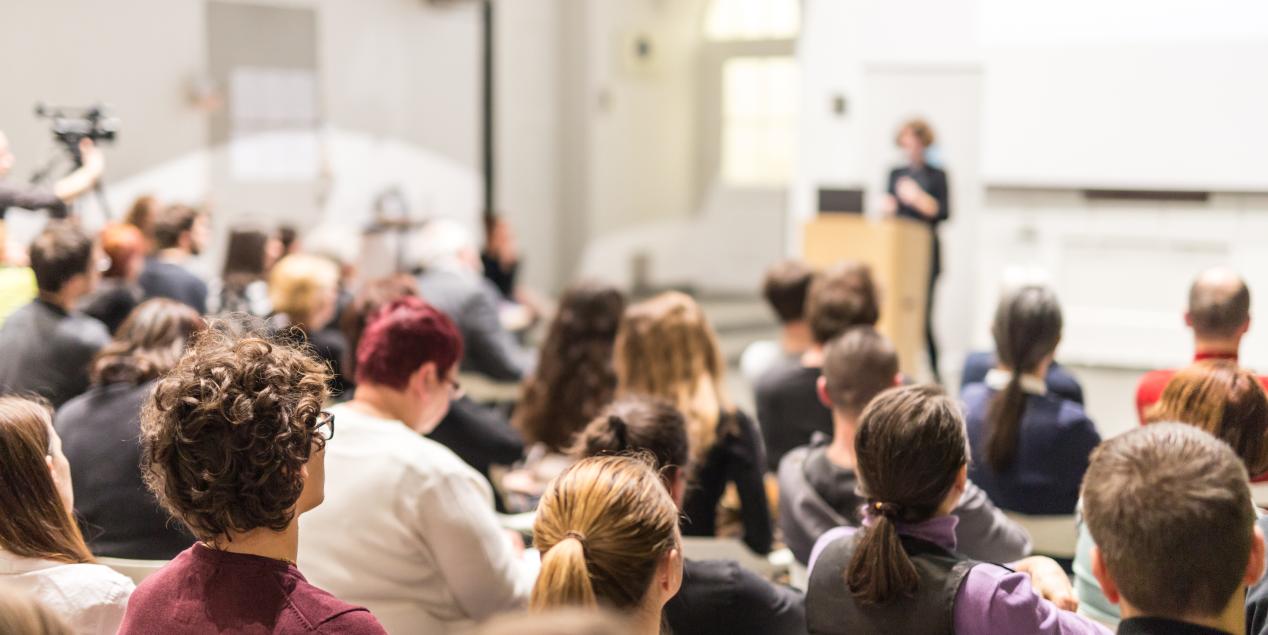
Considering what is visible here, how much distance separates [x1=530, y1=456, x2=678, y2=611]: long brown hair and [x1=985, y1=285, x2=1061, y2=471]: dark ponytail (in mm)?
1509

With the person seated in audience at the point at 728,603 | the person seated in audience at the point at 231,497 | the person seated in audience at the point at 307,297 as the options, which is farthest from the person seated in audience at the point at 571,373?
the person seated in audience at the point at 231,497

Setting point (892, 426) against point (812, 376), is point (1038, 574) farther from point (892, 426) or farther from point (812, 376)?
point (812, 376)

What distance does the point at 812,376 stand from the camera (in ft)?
11.6

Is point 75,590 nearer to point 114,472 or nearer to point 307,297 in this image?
point 114,472

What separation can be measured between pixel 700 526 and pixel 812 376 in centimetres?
71

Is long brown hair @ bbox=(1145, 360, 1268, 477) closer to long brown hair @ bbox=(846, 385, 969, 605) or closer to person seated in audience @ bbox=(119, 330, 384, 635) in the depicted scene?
long brown hair @ bbox=(846, 385, 969, 605)

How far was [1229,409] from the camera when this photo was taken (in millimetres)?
2268

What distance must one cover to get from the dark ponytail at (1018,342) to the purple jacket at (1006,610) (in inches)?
43.7

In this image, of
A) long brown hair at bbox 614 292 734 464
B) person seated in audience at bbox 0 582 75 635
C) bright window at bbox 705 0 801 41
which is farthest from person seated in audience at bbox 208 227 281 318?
bright window at bbox 705 0 801 41

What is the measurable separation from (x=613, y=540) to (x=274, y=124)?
7506 millimetres

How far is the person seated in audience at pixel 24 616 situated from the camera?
925 millimetres

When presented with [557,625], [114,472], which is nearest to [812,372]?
[114,472]

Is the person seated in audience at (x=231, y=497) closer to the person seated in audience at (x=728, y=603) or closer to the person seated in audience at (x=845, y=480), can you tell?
the person seated in audience at (x=728, y=603)

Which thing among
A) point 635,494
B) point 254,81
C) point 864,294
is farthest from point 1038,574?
point 254,81
